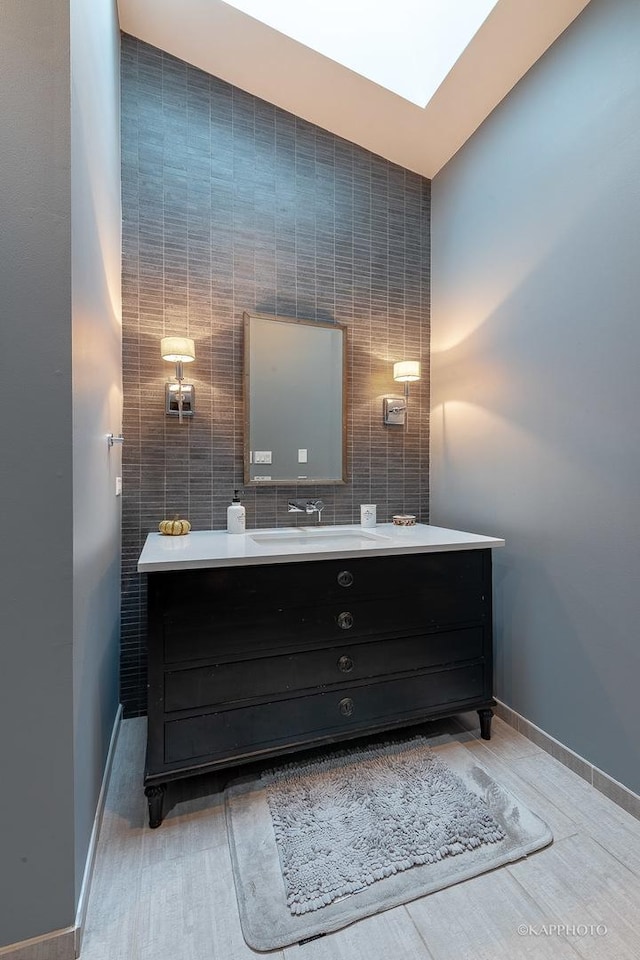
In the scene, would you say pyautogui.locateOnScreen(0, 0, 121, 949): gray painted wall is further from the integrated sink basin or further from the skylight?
the skylight

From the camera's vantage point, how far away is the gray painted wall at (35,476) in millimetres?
913

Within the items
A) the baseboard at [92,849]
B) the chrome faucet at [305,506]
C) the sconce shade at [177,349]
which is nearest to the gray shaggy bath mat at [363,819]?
the baseboard at [92,849]

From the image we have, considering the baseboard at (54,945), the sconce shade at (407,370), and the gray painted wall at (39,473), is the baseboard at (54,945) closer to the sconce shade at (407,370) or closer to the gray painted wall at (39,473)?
the gray painted wall at (39,473)

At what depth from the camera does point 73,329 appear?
0.99 meters

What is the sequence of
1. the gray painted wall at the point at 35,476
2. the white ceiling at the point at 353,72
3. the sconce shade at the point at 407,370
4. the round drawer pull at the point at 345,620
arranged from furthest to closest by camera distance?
the sconce shade at the point at 407,370 < the white ceiling at the point at 353,72 < the round drawer pull at the point at 345,620 < the gray painted wall at the point at 35,476

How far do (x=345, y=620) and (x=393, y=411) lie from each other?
1.24 meters

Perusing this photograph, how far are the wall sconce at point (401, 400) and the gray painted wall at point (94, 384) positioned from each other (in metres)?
1.36

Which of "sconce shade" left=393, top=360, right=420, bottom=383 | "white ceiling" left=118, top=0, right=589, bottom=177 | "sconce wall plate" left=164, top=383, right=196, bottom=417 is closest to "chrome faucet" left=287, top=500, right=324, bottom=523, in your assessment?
"sconce wall plate" left=164, top=383, right=196, bottom=417

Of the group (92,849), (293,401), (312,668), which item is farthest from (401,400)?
(92,849)

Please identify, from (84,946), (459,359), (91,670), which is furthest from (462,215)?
(84,946)

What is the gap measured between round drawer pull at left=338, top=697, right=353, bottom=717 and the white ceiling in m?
2.64

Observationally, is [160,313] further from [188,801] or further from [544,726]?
[544,726]

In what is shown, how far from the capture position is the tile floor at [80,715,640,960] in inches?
39.5

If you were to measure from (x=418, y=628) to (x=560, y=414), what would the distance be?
1011 mm
